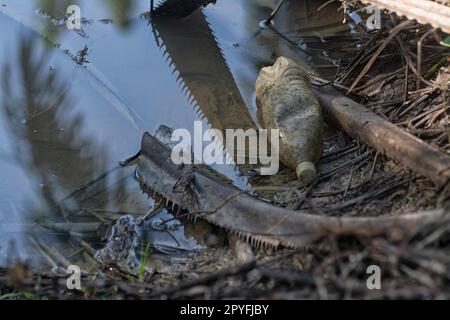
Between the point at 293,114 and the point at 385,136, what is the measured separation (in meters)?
A: 0.85

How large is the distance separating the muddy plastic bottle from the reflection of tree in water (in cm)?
156

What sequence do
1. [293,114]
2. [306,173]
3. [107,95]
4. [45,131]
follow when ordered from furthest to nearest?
[107,95] → [45,131] → [293,114] → [306,173]

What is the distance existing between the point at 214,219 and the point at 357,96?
80.8 inches

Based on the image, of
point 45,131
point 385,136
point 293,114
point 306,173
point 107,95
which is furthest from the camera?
point 107,95

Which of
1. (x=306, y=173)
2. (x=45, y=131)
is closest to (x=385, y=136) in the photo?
(x=306, y=173)

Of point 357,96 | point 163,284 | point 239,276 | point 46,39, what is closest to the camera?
point 239,276

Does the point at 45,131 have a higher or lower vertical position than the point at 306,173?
higher

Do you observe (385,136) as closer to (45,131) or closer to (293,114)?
(293,114)

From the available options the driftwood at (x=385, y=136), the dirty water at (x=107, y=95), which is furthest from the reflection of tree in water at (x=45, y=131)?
the driftwood at (x=385, y=136)

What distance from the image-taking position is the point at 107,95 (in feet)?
20.8

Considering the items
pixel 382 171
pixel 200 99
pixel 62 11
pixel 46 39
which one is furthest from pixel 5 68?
pixel 382 171
